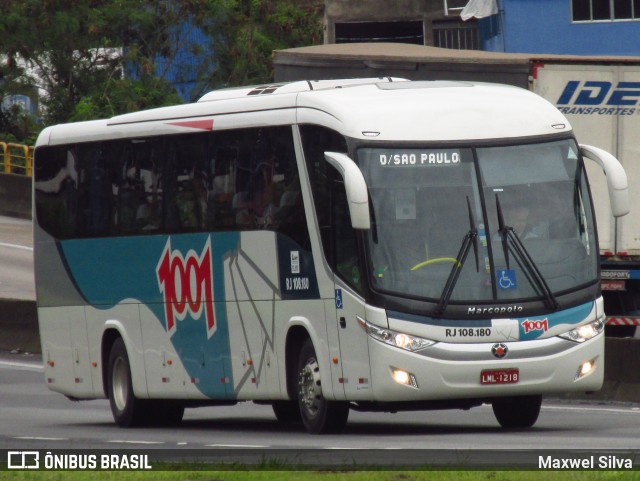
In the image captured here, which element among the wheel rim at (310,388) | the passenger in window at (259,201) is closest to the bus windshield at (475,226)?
the wheel rim at (310,388)

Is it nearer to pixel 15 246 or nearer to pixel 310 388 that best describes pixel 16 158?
pixel 15 246

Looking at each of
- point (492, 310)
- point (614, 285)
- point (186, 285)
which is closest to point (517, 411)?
point (492, 310)

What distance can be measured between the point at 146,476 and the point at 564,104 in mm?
14639

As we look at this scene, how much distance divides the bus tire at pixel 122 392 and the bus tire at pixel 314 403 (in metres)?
3.67

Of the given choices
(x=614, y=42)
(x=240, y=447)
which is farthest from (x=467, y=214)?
(x=614, y=42)

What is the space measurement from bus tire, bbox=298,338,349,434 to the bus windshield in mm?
1304

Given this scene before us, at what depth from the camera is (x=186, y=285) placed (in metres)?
18.2

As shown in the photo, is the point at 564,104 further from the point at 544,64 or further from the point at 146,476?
the point at 146,476

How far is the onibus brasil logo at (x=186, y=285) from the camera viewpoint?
1783cm

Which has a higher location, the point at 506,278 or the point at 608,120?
the point at 608,120

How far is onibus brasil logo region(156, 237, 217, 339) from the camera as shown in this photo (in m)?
17.8

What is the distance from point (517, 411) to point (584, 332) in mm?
1448

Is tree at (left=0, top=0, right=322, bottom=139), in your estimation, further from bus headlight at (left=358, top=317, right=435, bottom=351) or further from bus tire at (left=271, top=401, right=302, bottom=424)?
bus headlight at (left=358, top=317, right=435, bottom=351)

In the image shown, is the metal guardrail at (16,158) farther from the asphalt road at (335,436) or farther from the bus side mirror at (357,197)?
the bus side mirror at (357,197)
